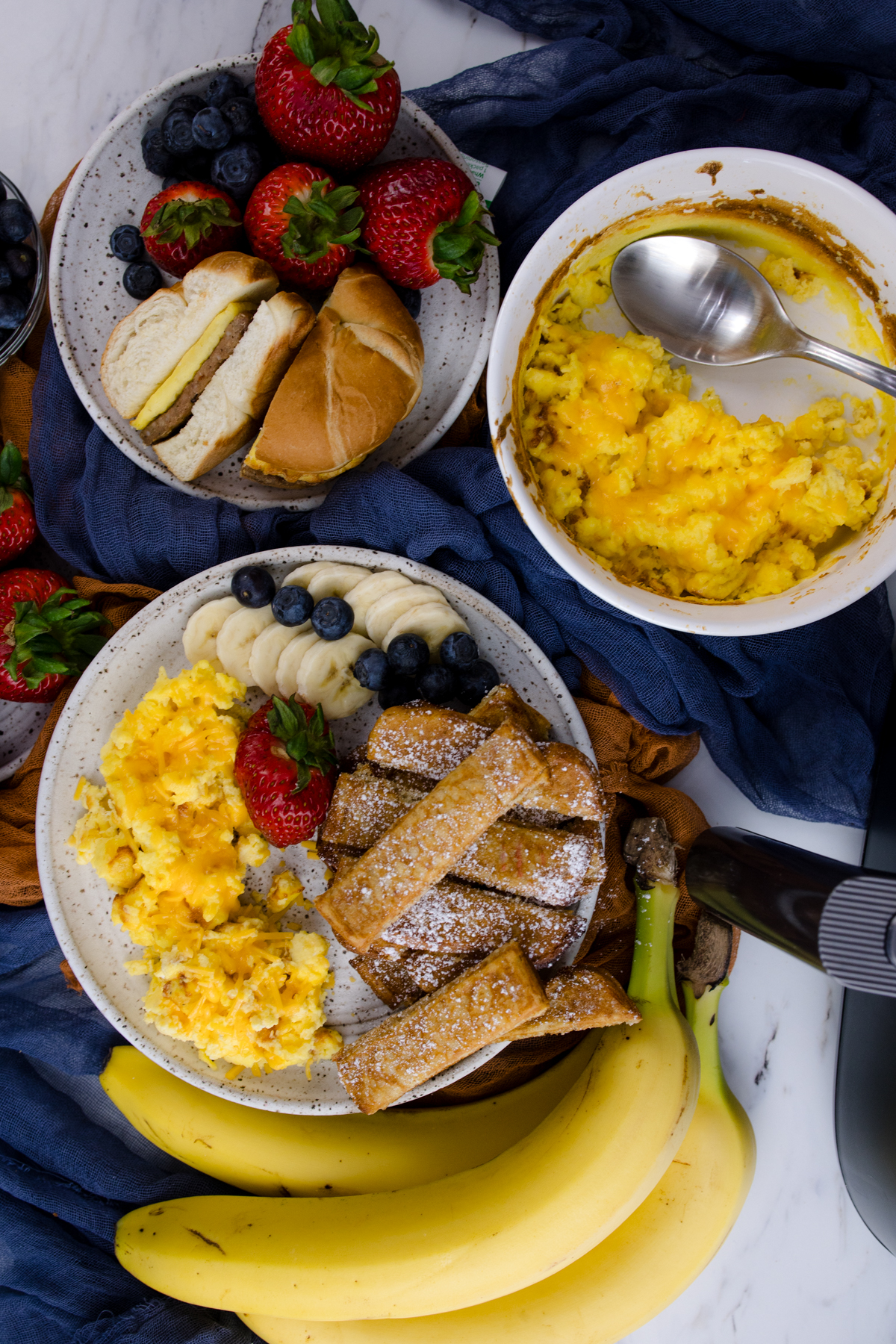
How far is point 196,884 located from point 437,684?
55 cm

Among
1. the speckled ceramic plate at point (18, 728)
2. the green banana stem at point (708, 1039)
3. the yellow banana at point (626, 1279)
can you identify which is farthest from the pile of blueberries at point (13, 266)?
the yellow banana at point (626, 1279)

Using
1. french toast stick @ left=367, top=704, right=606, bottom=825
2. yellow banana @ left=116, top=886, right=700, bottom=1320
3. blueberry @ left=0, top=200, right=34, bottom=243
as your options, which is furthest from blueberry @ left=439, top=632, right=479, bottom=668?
blueberry @ left=0, top=200, right=34, bottom=243

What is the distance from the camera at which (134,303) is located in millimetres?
1719

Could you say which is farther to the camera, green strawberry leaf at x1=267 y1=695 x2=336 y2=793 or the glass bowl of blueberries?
the glass bowl of blueberries

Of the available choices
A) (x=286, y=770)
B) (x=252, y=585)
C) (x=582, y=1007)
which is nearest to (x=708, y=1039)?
(x=582, y=1007)

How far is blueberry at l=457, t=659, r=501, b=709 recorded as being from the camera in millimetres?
1660

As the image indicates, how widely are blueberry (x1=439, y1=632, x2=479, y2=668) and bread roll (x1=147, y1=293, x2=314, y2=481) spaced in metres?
0.53

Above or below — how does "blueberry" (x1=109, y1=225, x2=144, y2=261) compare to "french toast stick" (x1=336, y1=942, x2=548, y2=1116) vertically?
above

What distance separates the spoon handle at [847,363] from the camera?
138cm

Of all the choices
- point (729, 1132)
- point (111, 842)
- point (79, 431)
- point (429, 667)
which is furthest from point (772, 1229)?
point (79, 431)

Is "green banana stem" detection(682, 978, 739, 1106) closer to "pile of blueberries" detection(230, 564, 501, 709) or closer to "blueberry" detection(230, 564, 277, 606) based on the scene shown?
"pile of blueberries" detection(230, 564, 501, 709)

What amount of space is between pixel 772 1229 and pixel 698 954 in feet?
2.17

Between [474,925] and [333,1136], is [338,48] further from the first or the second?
[333,1136]

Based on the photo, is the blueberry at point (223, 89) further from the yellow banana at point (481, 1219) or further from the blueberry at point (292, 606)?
the yellow banana at point (481, 1219)
